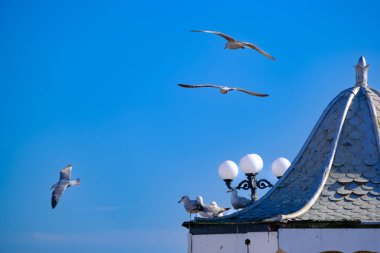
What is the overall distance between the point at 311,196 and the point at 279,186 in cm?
117

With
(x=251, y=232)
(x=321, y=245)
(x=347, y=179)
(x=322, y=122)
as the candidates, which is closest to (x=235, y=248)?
(x=251, y=232)

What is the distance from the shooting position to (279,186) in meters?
16.0

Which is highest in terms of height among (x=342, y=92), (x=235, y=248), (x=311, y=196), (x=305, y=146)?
(x=342, y=92)

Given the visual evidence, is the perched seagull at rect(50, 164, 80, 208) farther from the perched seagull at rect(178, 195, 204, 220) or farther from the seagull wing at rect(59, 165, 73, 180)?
the perched seagull at rect(178, 195, 204, 220)

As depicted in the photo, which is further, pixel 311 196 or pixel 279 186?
pixel 279 186

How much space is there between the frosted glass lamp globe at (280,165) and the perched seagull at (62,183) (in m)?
4.44

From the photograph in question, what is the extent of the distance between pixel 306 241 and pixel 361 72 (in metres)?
4.54

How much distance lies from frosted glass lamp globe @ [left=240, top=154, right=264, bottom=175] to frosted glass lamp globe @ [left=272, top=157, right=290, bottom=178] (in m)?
0.57

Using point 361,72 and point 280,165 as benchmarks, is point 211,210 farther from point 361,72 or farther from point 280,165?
point 361,72

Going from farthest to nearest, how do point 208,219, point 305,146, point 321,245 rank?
point 305,146 < point 208,219 < point 321,245

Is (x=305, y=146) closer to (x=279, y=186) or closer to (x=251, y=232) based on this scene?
(x=279, y=186)

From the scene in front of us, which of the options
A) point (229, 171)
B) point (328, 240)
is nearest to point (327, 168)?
point (328, 240)

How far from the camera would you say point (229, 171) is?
1892 cm

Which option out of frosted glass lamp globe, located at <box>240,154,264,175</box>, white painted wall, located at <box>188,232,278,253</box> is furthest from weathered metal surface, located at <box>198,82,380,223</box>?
frosted glass lamp globe, located at <box>240,154,264,175</box>
